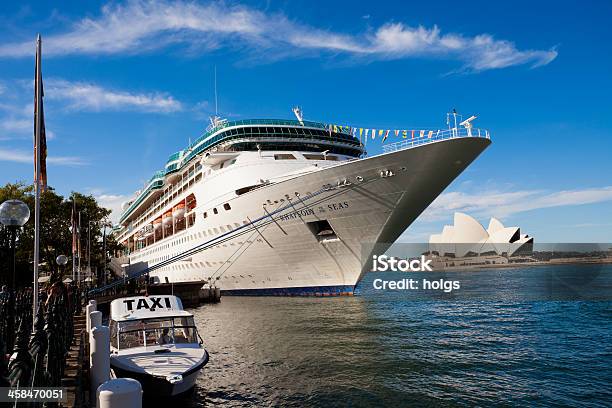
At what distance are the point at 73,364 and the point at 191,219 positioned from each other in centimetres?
3153

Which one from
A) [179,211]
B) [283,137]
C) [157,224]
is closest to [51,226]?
[157,224]

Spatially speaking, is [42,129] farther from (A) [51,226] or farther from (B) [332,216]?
(A) [51,226]

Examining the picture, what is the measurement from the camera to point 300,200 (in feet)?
94.6

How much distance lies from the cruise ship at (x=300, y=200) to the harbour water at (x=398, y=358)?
363 centimetres

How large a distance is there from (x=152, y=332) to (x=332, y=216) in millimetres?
17144

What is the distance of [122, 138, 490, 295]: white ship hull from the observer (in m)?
26.7

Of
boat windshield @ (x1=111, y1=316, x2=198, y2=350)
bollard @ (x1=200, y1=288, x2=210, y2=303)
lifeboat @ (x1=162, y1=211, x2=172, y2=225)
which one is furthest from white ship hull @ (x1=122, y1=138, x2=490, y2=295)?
boat windshield @ (x1=111, y1=316, x2=198, y2=350)

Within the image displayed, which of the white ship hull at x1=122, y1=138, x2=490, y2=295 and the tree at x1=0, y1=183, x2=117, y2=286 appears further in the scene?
the tree at x1=0, y1=183, x2=117, y2=286

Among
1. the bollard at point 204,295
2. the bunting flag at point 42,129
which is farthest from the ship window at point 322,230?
the bunting flag at point 42,129

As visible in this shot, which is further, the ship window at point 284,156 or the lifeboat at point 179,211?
the lifeboat at point 179,211

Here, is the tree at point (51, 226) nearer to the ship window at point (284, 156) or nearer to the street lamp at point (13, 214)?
the ship window at point (284, 156)

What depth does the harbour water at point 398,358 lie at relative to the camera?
1202cm

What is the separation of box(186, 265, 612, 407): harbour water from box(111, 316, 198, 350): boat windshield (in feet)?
5.52

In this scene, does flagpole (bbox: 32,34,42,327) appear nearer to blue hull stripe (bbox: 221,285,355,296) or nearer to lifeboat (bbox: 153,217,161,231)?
blue hull stripe (bbox: 221,285,355,296)
